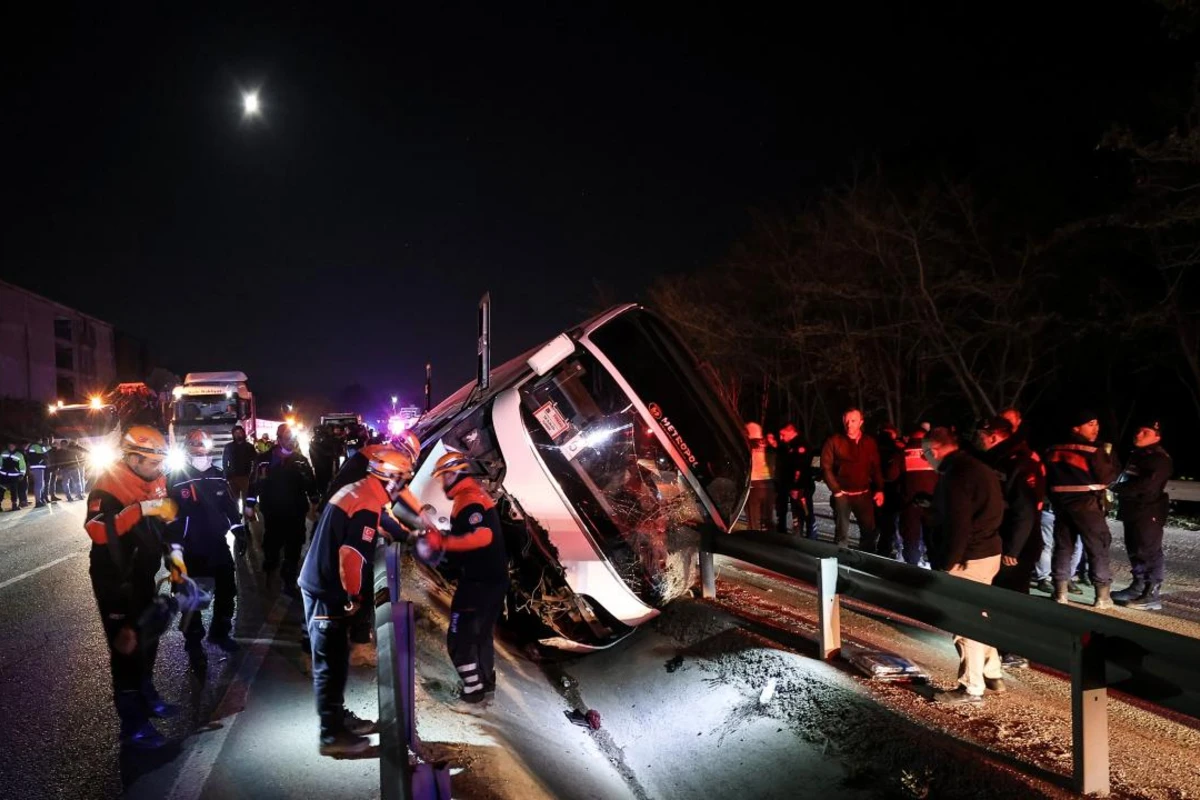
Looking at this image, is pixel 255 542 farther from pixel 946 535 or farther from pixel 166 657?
pixel 946 535

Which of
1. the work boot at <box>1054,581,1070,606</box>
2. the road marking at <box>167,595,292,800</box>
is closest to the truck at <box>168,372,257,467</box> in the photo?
the road marking at <box>167,595,292,800</box>

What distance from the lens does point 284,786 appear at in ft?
13.6

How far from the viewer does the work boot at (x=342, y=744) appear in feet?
14.8

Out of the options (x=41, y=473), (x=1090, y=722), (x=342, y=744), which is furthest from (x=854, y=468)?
(x=41, y=473)

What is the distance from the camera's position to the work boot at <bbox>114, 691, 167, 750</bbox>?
4668 mm

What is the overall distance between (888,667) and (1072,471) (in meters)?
3.36

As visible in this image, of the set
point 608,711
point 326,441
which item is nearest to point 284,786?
point 608,711

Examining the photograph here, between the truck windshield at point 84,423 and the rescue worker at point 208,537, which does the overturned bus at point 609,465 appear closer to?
the rescue worker at point 208,537

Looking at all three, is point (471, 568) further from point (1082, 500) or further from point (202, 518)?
point (1082, 500)

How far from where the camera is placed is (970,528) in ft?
17.2

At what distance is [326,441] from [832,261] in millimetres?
17056

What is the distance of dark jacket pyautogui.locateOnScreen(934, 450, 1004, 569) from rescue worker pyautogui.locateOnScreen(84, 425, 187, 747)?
16.3 ft

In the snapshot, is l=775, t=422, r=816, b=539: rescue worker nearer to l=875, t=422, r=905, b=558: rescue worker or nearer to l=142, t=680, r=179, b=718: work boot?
l=875, t=422, r=905, b=558: rescue worker

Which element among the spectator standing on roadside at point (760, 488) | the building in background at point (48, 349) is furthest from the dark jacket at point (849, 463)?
the building in background at point (48, 349)
